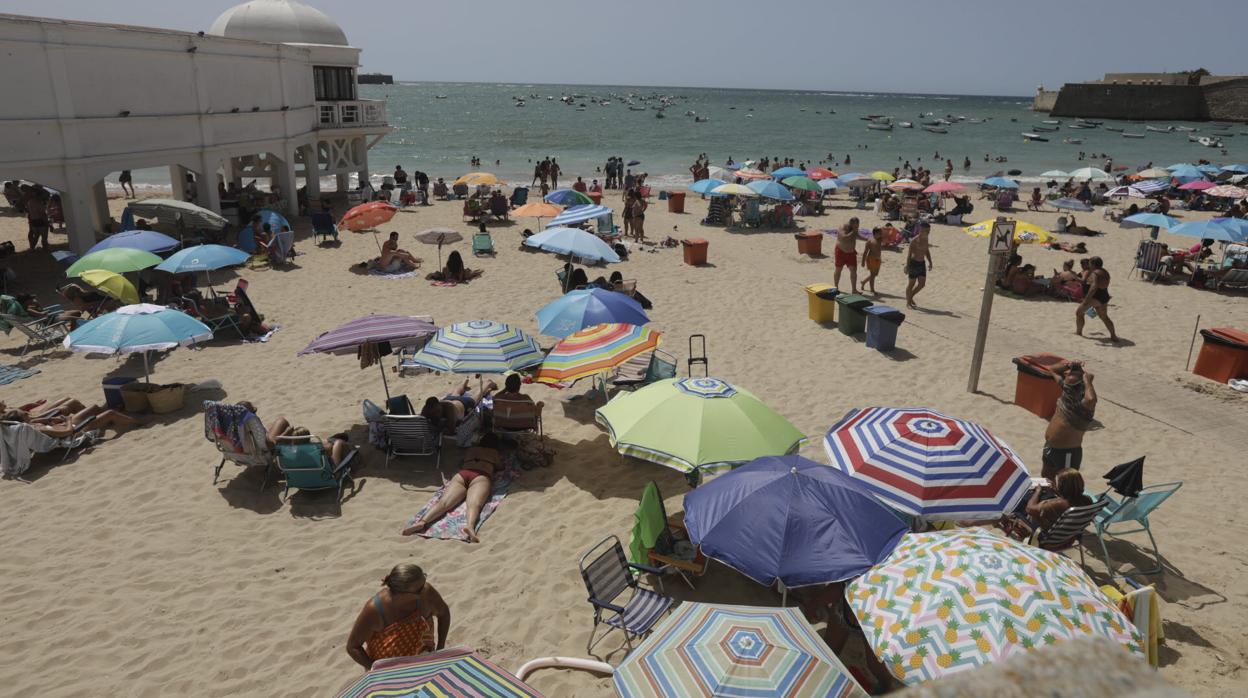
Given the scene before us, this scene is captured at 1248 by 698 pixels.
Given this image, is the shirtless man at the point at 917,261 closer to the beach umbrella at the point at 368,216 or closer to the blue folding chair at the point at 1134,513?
the blue folding chair at the point at 1134,513

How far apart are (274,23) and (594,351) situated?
22.6 meters

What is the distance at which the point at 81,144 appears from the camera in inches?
585

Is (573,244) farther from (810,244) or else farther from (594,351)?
(810,244)

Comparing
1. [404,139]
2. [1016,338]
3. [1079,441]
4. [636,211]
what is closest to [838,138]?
[404,139]

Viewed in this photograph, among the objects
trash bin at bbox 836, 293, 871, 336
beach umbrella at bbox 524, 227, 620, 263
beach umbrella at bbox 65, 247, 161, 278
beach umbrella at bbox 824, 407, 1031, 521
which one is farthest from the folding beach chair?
beach umbrella at bbox 65, 247, 161, 278

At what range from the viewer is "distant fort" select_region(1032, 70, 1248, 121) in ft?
260

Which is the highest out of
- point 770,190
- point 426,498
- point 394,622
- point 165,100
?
point 165,100

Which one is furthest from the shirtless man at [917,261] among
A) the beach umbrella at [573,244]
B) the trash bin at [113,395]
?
the trash bin at [113,395]

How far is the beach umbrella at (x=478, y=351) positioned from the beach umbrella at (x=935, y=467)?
10.7 ft

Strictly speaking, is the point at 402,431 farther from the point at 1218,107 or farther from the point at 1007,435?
the point at 1218,107

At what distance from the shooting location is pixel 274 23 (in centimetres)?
2400

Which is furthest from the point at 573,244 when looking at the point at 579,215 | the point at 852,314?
the point at 852,314

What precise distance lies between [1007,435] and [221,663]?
310 inches

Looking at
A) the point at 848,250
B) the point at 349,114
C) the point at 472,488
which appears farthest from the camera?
the point at 349,114
